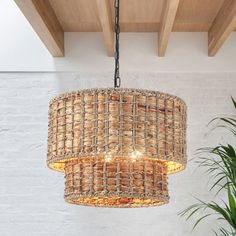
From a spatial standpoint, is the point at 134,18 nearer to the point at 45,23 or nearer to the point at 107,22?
the point at 107,22

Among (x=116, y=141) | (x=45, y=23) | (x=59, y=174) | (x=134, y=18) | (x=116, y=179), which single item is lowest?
(x=59, y=174)

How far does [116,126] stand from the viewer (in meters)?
1.66

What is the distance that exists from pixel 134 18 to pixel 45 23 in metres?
0.67

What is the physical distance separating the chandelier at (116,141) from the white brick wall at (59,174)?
182cm

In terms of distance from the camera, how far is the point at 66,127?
1731 millimetres

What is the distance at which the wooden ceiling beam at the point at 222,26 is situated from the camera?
3139 mm

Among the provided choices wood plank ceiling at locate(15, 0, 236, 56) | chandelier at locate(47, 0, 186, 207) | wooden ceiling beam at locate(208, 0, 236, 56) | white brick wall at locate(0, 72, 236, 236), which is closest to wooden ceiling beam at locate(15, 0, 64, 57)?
wood plank ceiling at locate(15, 0, 236, 56)

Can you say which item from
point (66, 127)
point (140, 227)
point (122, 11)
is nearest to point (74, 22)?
point (122, 11)

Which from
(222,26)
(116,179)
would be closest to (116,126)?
(116,179)

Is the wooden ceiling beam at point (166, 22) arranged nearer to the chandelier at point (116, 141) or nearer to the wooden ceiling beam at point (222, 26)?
the wooden ceiling beam at point (222, 26)

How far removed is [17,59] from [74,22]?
20.3 inches

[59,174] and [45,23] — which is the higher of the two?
[45,23]

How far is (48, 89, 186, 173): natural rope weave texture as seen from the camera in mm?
1653

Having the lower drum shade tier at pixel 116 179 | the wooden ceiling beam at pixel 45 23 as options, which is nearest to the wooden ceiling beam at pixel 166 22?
the wooden ceiling beam at pixel 45 23
